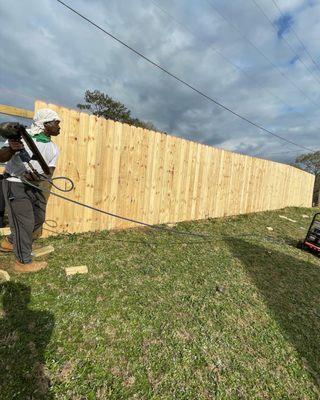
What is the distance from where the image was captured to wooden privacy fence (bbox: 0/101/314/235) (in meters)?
4.18

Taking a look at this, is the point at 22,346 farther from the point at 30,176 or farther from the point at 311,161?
the point at 311,161

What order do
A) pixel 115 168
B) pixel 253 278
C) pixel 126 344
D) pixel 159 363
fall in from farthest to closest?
1. pixel 115 168
2. pixel 253 278
3. pixel 126 344
4. pixel 159 363

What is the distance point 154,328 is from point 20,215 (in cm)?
192

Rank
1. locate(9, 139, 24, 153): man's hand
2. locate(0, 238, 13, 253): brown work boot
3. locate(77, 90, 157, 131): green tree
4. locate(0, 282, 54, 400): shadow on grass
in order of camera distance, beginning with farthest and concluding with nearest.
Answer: locate(77, 90, 157, 131): green tree → locate(0, 238, 13, 253): brown work boot → locate(9, 139, 24, 153): man's hand → locate(0, 282, 54, 400): shadow on grass

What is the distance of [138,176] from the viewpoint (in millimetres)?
5180

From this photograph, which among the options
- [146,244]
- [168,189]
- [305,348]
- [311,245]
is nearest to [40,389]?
[305,348]

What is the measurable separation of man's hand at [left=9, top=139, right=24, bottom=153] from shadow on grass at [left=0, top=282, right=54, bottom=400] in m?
1.43

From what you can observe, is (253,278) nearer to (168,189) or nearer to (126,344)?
(126,344)

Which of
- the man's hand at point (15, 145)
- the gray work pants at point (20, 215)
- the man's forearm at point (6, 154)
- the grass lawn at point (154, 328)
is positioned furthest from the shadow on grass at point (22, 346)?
the man's hand at point (15, 145)

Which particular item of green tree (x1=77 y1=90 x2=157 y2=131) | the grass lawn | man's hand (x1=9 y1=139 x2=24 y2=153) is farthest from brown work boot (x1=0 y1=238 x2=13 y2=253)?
green tree (x1=77 y1=90 x2=157 y2=131)

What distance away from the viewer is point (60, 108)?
3873 millimetres

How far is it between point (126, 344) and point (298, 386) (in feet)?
4.67

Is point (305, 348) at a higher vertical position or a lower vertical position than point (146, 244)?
lower

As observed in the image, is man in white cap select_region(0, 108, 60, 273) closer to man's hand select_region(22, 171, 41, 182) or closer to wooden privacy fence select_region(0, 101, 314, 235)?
man's hand select_region(22, 171, 41, 182)
